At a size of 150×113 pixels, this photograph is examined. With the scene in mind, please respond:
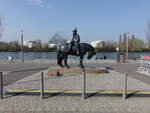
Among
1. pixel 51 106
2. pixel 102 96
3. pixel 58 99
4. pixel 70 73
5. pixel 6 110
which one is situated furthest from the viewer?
pixel 70 73

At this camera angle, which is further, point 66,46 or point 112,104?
point 66,46

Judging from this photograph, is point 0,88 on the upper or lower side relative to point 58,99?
upper

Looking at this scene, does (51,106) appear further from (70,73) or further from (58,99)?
(70,73)

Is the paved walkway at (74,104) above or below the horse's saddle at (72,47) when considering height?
Result: below

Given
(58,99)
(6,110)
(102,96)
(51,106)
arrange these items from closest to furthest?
(6,110), (51,106), (58,99), (102,96)

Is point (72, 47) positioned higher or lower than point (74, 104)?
higher

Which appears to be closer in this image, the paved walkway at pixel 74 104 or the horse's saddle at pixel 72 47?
the paved walkway at pixel 74 104

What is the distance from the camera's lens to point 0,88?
5.60m

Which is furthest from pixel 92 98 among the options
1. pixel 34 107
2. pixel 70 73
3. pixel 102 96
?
pixel 70 73

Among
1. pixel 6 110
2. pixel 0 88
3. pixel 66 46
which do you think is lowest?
pixel 6 110

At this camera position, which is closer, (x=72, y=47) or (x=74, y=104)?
(x=74, y=104)

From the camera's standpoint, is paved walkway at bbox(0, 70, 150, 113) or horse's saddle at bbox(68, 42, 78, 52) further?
horse's saddle at bbox(68, 42, 78, 52)

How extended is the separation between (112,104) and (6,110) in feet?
11.5

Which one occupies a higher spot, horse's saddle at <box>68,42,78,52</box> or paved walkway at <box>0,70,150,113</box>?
horse's saddle at <box>68,42,78,52</box>
